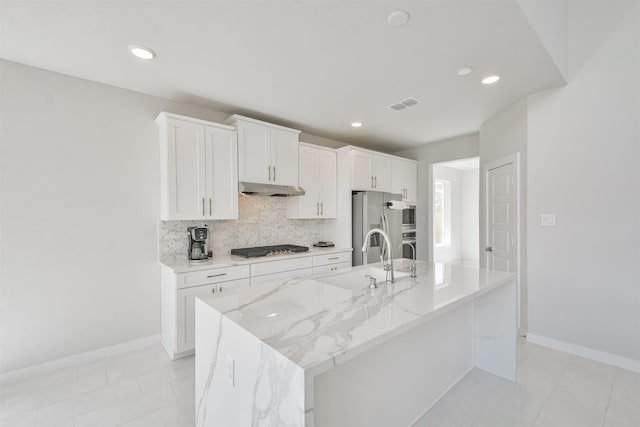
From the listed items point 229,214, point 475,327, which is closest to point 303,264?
point 229,214

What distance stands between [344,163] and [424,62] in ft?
6.31

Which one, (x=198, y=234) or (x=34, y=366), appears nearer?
(x=34, y=366)

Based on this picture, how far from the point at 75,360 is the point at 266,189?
230 cm

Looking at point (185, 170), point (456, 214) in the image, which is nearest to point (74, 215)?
point (185, 170)

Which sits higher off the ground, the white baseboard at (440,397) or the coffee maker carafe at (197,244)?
the coffee maker carafe at (197,244)

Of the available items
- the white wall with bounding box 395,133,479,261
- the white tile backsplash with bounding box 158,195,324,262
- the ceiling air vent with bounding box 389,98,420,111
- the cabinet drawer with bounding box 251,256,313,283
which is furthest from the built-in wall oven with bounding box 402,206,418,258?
the cabinet drawer with bounding box 251,256,313,283

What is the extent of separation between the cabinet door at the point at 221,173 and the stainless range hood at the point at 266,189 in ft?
0.33

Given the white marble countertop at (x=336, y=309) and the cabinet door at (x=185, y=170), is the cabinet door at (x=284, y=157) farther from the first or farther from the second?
the white marble countertop at (x=336, y=309)

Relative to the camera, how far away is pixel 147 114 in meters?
2.85

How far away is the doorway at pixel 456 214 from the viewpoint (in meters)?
7.07

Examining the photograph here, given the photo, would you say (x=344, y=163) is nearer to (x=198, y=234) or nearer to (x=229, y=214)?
(x=229, y=214)

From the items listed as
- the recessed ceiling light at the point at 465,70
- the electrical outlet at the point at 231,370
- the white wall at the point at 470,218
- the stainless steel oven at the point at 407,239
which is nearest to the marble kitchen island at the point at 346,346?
the electrical outlet at the point at 231,370

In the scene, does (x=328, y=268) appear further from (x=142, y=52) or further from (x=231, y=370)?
(x=142, y=52)

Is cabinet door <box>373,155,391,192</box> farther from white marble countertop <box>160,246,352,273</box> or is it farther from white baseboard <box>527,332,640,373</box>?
white baseboard <box>527,332,640,373</box>
